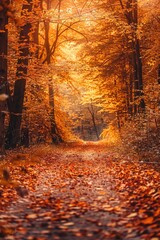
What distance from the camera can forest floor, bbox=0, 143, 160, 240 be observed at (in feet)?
13.4

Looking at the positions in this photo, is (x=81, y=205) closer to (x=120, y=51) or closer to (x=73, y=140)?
(x=120, y=51)

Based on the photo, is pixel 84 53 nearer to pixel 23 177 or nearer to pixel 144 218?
pixel 23 177

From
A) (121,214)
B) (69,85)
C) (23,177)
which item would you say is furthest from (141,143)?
(69,85)

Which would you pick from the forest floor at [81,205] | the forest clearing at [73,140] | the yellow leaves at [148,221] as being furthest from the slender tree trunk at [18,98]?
the yellow leaves at [148,221]

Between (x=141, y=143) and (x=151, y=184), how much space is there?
594cm

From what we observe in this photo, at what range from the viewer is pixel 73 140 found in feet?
88.0

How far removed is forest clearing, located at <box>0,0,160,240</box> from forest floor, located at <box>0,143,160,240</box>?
1 cm

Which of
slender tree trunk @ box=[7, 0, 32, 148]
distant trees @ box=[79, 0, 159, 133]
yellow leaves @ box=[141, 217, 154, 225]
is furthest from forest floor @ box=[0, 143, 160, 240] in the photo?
distant trees @ box=[79, 0, 159, 133]

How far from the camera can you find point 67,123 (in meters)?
25.0

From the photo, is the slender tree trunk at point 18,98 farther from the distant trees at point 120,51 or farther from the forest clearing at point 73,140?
the distant trees at point 120,51

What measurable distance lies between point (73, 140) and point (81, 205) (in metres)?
21.3

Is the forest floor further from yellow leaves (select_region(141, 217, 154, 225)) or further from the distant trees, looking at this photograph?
the distant trees

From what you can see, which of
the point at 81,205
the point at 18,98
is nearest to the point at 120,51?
the point at 18,98

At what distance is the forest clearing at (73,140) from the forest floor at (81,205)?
14mm
